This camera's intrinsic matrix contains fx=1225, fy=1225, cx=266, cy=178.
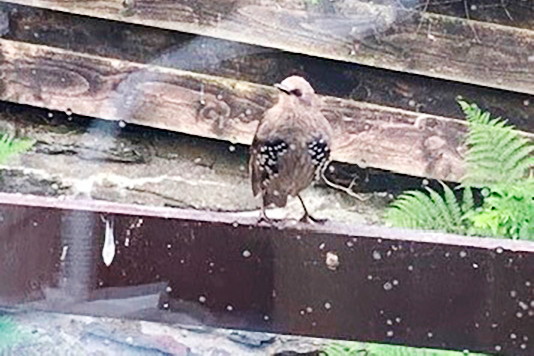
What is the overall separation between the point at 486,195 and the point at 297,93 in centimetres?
71

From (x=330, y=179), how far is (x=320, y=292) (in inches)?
40.8

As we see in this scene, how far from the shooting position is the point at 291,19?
175cm

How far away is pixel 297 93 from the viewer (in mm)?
1040

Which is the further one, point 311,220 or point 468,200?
point 468,200

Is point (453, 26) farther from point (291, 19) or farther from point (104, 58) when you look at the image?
point (104, 58)

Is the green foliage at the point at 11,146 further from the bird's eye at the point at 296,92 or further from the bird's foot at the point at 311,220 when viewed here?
the bird's foot at the point at 311,220

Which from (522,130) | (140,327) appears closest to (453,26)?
(522,130)

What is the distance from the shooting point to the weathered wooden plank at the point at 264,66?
1767 mm

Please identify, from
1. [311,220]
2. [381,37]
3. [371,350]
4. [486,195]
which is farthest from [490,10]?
[311,220]

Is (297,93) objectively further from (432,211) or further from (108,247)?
(432,211)

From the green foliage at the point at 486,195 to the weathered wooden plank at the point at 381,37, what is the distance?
67 mm

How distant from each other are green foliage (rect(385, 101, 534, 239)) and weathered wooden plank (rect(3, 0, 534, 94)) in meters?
0.07

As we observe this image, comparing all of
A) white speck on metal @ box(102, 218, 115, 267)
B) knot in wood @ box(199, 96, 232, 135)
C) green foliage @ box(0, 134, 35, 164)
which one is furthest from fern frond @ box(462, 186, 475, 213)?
white speck on metal @ box(102, 218, 115, 267)

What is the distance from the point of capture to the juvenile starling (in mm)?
1021
